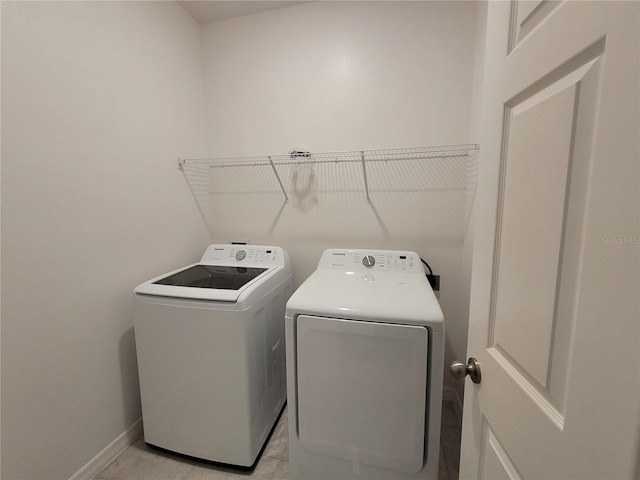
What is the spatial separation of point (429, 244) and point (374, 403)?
1128 millimetres

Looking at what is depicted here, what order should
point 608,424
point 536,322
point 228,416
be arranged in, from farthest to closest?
point 228,416, point 536,322, point 608,424

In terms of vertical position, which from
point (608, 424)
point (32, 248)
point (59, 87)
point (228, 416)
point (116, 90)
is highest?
point (116, 90)

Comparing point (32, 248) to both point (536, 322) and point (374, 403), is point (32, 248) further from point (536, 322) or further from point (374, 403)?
point (536, 322)

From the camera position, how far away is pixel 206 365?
1355 millimetres

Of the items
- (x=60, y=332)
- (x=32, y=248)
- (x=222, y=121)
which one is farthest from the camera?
(x=222, y=121)

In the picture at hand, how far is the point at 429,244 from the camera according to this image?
187cm

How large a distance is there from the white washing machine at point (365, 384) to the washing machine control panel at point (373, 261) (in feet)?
1.30

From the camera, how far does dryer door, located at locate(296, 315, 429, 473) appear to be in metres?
1.11

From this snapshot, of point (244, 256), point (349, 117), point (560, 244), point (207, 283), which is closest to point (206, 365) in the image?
point (207, 283)

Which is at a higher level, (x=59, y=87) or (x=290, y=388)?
(x=59, y=87)

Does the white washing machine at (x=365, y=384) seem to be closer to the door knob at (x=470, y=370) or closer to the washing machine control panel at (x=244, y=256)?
the door knob at (x=470, y=370)

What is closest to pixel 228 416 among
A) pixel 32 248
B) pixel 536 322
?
pixel 32 248

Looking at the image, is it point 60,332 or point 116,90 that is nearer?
point 60,332

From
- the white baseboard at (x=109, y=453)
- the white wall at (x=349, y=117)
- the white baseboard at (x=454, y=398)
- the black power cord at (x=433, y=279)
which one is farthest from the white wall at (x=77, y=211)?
the white baseboard at (x=454, y=398)
